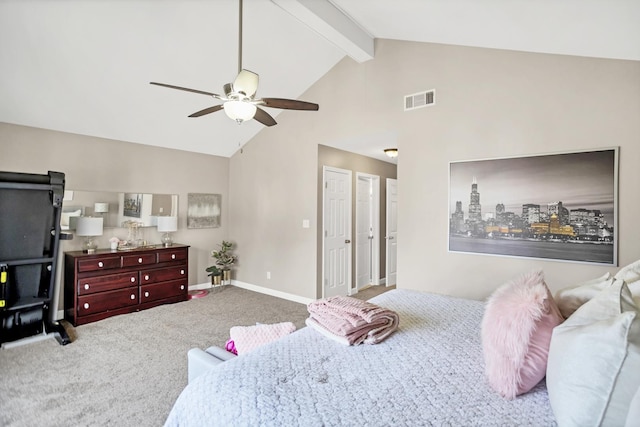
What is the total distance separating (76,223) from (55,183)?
113 cm

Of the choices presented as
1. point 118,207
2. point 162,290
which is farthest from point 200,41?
point 162,290

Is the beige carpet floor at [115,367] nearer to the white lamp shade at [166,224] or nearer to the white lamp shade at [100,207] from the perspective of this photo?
the white lamp shade at [166,224]

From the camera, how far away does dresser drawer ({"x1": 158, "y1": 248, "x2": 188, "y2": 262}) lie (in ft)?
14.5

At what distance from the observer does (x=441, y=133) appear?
3.36 meters

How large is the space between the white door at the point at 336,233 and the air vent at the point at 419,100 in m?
1.50

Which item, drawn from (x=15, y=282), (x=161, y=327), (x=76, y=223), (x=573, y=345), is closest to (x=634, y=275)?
(x=573, y=345)

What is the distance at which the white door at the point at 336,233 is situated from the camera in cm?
466

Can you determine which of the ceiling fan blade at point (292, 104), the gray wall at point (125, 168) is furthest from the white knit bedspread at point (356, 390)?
the gray wall at point (125, 168)

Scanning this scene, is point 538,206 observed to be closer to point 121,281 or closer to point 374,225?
point 374,225

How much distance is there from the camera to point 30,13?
2.64 meters

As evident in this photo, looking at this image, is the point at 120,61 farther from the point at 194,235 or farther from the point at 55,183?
the point at 194,235

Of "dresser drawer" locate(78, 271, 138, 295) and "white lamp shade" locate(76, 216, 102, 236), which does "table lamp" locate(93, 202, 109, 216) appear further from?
"dresser drawer" locate(78, 271, 138, 295)

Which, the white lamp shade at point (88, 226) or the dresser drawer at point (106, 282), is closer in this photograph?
the dresser drawer at point (106, 282)

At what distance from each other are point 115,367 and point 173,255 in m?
1.99
